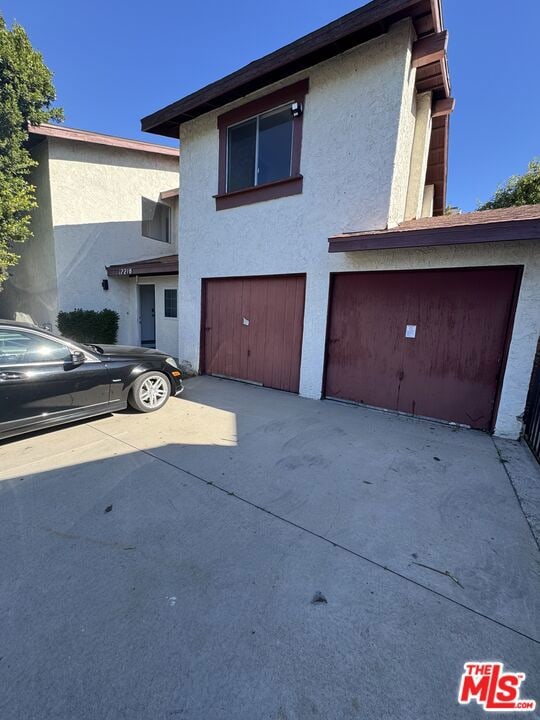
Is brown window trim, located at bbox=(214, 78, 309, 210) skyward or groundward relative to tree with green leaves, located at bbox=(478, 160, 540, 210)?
Result: groundward

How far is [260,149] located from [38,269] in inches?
328

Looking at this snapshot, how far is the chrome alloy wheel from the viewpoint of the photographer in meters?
4.89

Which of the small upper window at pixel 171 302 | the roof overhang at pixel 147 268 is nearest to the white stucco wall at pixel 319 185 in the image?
the roof overhang at pixel 147 268

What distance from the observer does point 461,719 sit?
1.39 metres

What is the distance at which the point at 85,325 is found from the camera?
9.38m

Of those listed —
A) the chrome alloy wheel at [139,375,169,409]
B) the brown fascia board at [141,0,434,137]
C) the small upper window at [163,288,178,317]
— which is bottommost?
the chrome alloy wheel at [139,375,169,409]

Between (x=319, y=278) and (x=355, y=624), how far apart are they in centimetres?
496

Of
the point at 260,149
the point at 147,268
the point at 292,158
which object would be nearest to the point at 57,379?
the point at 292,158

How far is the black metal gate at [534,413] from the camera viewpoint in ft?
13.0

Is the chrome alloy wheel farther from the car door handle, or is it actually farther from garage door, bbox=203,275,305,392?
garage door, bbox=203,275,305,392

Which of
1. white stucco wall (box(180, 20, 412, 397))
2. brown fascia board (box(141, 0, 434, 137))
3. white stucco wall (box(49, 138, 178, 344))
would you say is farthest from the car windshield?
white stucco wall (box(49, 138, 178, 344))

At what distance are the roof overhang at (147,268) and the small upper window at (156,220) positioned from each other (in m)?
1.80

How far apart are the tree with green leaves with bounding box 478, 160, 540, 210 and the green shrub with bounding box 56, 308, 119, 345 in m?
18.6

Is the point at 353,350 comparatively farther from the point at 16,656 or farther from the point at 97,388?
the point at 16,656
